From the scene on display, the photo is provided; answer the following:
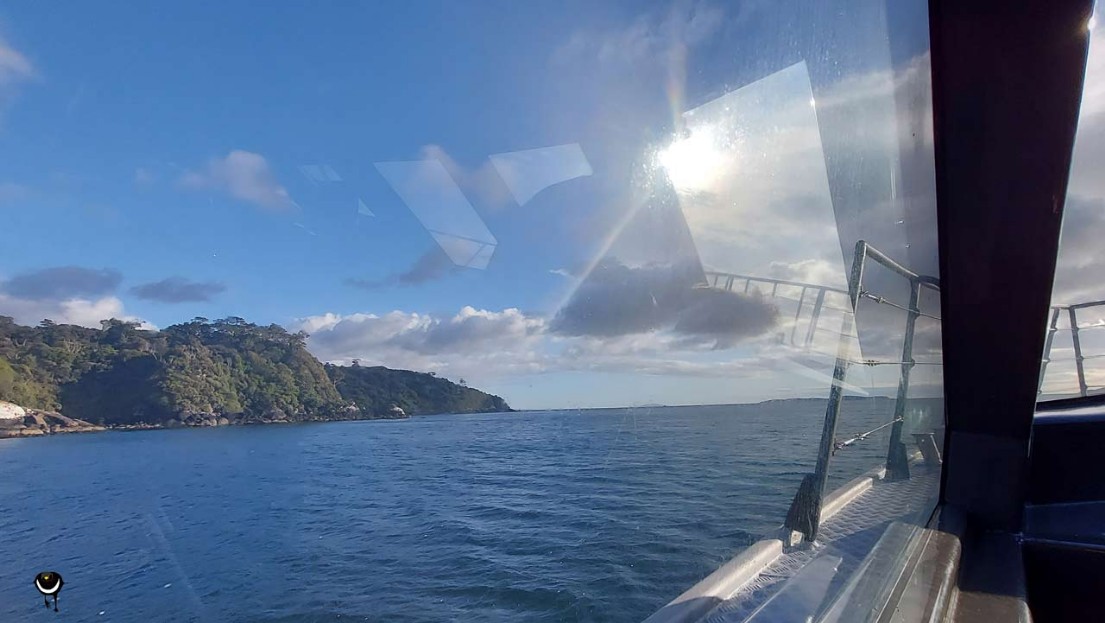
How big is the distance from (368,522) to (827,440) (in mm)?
4348

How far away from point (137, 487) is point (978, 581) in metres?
3.09

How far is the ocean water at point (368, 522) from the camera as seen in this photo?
5.40 feet

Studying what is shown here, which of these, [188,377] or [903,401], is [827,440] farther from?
[188,377]

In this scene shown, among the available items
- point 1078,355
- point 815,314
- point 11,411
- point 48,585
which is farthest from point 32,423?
point 1078,355

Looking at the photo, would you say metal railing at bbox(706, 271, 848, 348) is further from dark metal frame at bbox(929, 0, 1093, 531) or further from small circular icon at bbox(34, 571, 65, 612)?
small circular icon at bbox(34, 571, 65, 612)

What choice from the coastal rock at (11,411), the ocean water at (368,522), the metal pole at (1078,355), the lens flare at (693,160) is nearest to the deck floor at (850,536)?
the ocean water at (368,522)

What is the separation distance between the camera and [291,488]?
5020 mm

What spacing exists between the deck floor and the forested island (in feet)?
5.39

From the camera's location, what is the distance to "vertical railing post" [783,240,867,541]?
70.1 inches

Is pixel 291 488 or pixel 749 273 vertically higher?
pixel 749 273

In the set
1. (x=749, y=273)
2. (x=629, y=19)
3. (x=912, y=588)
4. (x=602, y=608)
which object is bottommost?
(x=602, y=608)

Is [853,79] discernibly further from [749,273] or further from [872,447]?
[872,447]

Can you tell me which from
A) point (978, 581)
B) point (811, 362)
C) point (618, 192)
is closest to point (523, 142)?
point (618, 192)

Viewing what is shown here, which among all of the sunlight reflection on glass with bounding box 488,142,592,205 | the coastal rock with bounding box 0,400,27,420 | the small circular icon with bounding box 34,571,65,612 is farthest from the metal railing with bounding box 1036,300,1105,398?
the coastal rock with bounding box 0,400,27,420
